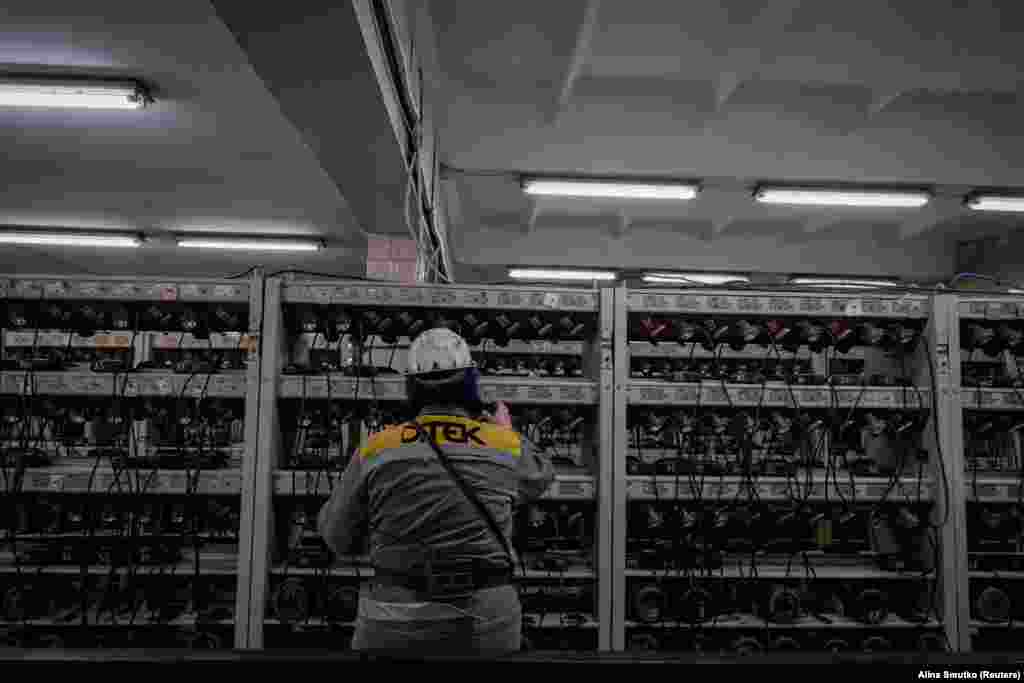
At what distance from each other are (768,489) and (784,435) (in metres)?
0.57

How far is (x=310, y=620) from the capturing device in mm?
2857

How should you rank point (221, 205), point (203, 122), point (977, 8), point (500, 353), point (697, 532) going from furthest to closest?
1. point (221, 205)
2. point (500, 353)
3. point (203, 122)
4. point (977, 8)
5. point (697, 532)

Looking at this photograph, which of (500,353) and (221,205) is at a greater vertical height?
(221,205)

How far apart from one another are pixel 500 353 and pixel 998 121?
4.91 metres

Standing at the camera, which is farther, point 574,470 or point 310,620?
point 574,470

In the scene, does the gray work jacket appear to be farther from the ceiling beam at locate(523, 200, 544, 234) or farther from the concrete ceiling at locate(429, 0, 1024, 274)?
the ceiling beam at locate(523, 200, 544, 234)

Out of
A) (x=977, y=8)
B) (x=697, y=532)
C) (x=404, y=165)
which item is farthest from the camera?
(x=404, y=165)

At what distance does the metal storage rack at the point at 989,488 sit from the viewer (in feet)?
9.92

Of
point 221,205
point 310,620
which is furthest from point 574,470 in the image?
point 221,205

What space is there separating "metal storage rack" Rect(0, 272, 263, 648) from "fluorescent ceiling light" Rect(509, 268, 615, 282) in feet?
19.2

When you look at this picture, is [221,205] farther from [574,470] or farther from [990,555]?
[990,555]

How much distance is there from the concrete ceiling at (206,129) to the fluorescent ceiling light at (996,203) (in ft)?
19.5

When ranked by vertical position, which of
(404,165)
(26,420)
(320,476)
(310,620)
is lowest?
(310,620)

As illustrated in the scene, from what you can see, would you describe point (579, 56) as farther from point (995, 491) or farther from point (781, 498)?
point (995, 491)
